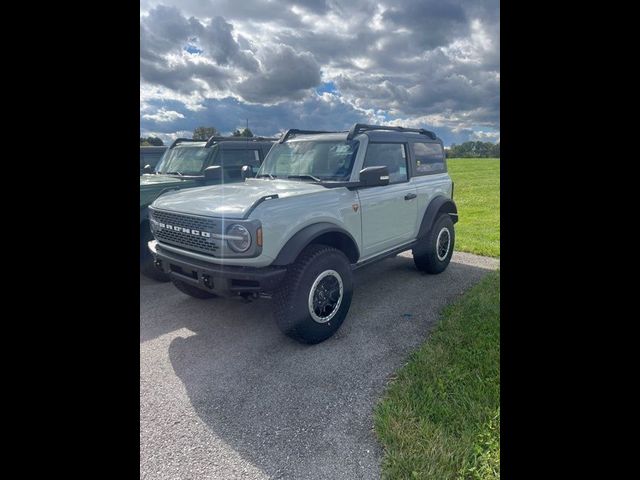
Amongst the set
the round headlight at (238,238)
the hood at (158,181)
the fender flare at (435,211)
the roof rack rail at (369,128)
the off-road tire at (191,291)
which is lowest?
the off-road tire at (191,291)

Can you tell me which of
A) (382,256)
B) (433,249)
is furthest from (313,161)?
(433,249)

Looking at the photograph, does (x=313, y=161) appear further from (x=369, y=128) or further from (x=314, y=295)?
(x=314, y=295)

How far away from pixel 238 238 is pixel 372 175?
1.39m

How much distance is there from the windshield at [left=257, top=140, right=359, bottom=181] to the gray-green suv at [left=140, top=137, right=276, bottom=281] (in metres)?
1.70

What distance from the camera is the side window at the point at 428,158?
4755 millimetres

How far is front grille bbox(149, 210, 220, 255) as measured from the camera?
2949mm

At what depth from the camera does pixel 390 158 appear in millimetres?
4289

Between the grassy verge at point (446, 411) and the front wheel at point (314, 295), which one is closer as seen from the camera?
the grassy verge at point (446, 411)

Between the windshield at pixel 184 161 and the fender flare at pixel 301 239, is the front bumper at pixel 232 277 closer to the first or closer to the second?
the fender flare at pixel 301 239

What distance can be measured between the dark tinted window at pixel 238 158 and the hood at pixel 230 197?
265 cm

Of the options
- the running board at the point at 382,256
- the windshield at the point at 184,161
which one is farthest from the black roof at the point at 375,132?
the windshield at the point at 184,161
